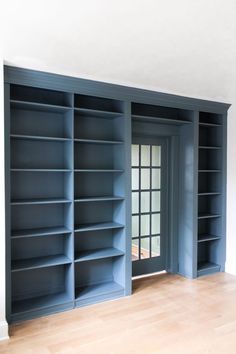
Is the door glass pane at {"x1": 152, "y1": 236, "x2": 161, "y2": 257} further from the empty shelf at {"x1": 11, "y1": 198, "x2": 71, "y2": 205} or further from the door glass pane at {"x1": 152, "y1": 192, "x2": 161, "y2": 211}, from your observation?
the empty shelf at {"x1": 11, "y1": 198, "x2": 71, "y2": 205}

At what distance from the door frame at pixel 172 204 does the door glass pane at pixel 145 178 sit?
1.11ft

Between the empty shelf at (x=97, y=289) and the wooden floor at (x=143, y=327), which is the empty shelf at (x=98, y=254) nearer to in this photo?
the empty shelf at (x=97, y=289)

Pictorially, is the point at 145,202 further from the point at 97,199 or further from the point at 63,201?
the point at 63,201

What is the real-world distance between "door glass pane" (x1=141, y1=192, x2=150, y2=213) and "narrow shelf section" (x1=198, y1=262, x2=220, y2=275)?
3.74 ft

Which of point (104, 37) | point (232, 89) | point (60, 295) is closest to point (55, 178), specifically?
point (60, 295)

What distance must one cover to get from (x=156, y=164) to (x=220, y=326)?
2224 mm

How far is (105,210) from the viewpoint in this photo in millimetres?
3805

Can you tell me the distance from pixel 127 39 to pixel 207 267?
10.9 ft

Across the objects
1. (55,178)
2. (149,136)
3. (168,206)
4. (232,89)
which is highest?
(232,89)

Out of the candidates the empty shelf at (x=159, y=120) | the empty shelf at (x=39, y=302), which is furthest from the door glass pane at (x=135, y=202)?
the empty shelf at (x=39, y=302)

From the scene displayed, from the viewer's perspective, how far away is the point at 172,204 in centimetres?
440

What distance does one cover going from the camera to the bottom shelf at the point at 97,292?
3346mm

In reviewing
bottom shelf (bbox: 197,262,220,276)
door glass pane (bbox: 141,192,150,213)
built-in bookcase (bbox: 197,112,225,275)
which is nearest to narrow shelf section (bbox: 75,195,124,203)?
door glass pane (bbox: 141,192,150,213)

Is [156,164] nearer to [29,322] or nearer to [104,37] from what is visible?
[104,37]
